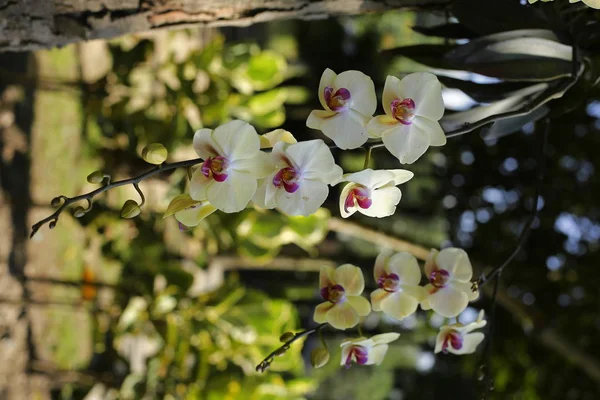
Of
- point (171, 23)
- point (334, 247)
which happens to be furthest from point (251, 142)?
point (334, 247)

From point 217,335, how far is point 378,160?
2.35m

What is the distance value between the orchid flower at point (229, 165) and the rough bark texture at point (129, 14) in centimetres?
37

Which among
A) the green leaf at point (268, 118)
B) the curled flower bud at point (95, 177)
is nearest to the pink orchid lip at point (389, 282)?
the curled flower bud at point (95, 177)

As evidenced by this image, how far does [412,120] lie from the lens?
57cm

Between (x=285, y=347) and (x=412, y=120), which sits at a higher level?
(x=412, y=120)

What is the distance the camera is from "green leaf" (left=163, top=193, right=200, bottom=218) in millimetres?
591

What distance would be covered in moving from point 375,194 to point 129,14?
1.67 ft

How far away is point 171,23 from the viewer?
2.79 ft

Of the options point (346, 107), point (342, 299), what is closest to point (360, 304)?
point (342, 299)

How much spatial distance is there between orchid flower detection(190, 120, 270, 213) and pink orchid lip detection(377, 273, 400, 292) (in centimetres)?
23

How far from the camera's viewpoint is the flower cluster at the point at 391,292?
68 cm

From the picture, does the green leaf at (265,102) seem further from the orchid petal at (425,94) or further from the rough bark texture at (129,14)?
the orchid petal at (425,94)

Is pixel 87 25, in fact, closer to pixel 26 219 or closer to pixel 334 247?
pixel 26 219

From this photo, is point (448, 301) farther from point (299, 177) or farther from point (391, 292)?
point (299, 177)
